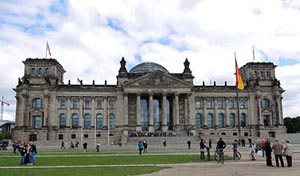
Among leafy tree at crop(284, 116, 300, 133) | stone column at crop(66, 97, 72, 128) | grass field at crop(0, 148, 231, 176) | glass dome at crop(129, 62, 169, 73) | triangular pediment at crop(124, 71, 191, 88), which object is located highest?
glass dome at crop(129, 62, 169, 73)

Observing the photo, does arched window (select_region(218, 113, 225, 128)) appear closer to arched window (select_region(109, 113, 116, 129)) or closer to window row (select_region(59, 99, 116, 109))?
arched window (select_region(109, 113, 116, 129))

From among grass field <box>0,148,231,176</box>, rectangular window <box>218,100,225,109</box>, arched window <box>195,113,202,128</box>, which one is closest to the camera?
grass field <box>0,148,231,176</box>

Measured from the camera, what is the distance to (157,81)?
105 meters

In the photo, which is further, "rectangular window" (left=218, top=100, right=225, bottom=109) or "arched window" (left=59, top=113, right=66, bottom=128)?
"rectangular window" (left=218, top=100, right=225, bottom=109)

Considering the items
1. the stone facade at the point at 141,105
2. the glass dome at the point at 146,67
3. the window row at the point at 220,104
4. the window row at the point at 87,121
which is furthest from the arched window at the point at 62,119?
the window row at the point at 220,104

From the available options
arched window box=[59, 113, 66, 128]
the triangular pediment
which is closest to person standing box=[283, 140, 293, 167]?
the triangular pediment

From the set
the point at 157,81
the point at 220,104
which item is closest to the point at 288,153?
the point at 157,81

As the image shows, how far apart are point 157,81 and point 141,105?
10.5 metres

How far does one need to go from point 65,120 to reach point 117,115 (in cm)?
1604

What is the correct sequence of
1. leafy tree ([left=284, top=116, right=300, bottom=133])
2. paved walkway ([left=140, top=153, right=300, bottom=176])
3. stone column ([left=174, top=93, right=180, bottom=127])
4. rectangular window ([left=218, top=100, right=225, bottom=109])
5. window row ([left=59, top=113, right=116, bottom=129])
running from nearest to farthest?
paved walkway ([left=140, top=153, right=300, bottom=176])
stone column ([left=174, top=93, right=180, bottom=127])
window row ([left=59, top=113, right=116, bottom=129])
rectangular window ([left=218, top=100, right=225, bottom=109])
leafy tree ([left=284, top=116, right=300, bottom=133])

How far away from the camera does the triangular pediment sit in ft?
343

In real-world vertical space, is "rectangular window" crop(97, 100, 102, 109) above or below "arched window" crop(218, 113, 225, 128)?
above

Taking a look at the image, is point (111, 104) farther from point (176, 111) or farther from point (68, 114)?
point (176, 111)

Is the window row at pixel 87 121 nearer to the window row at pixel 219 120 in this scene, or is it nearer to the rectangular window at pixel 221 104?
the window row at pixel 219 120
